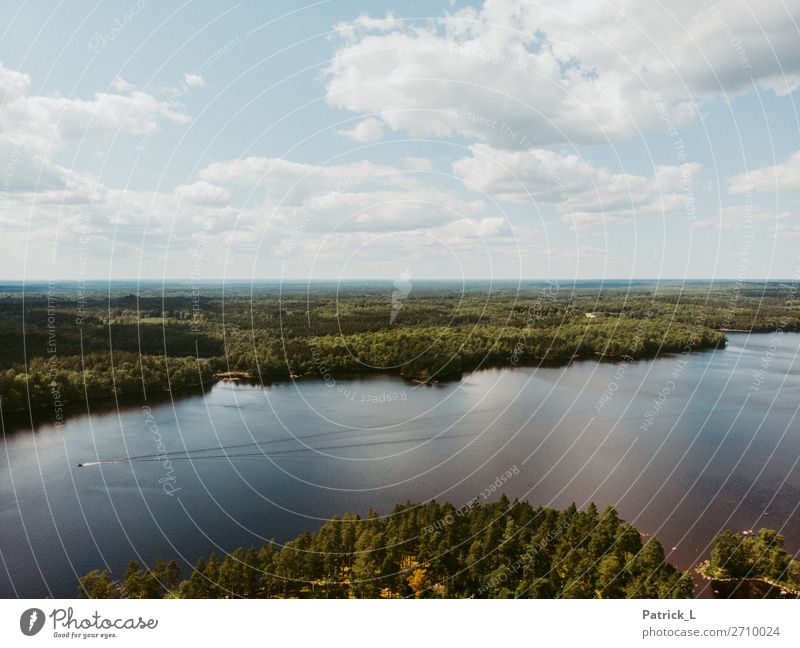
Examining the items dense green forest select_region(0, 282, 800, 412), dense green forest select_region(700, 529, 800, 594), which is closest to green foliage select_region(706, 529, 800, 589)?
dense green forest select_region(700, 529, 800, 594)

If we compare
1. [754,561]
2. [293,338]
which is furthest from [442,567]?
[293,338]

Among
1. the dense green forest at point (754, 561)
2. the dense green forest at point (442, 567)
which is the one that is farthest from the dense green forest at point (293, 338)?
the dense green forest at point (754, 561)

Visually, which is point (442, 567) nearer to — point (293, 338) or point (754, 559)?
point (754, 559)

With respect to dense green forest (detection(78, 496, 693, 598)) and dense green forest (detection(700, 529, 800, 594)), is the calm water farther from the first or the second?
dense green forest (detection(78, 496, 693, 598))

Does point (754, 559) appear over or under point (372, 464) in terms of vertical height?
over

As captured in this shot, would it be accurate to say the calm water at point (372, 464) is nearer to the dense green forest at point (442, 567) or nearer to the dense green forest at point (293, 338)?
the dense green forest at point (293, 338)

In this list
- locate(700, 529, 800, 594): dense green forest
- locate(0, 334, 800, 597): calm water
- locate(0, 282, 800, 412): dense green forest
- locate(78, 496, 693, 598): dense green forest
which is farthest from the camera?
locate(0, 282, 800, 412): dense green forest
